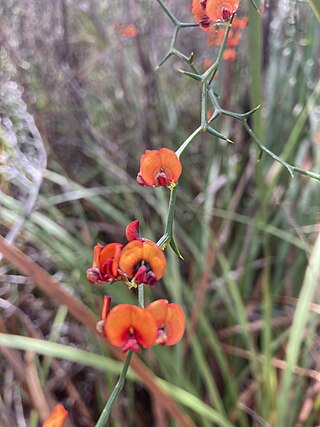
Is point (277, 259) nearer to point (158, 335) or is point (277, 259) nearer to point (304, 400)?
point (304, 400)

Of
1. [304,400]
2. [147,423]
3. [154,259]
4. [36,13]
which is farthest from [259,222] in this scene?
[36,13]

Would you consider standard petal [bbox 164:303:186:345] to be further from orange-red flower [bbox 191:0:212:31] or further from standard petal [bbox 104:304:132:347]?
orange-red flower [bbox 191:0:212:31]

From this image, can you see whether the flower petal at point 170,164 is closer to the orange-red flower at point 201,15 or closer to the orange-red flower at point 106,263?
the orange-red flower at point 106,263

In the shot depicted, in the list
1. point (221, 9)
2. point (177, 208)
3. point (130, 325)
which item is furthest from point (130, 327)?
point (177, 208)

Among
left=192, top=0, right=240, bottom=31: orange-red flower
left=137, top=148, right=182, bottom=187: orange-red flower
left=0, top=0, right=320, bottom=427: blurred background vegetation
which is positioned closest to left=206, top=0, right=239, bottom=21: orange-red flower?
left=192, top=0, right=240, bottom=31: orange-red flower

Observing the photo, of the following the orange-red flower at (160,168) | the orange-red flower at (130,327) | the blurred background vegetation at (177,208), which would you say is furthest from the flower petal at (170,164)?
the blurred background vegetation at (177,208)
